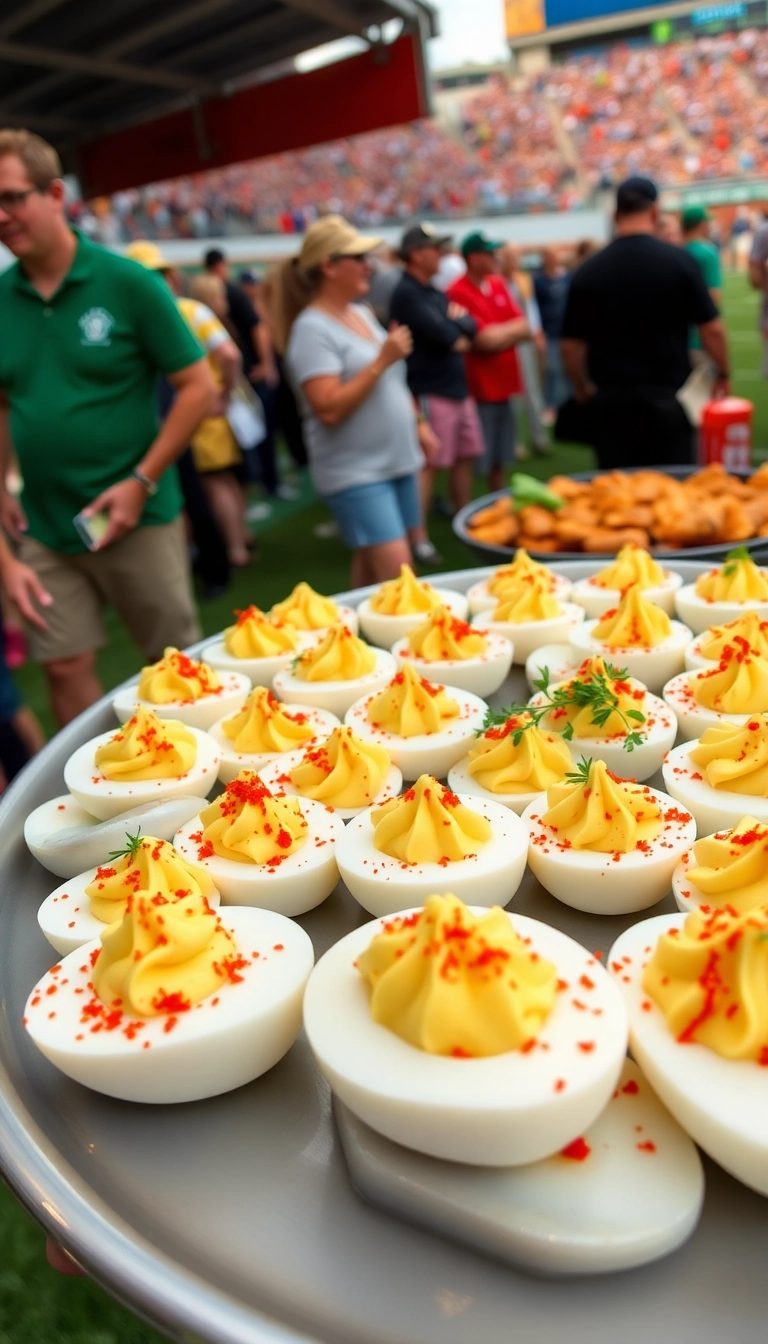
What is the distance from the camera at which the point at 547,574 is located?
8.25ft

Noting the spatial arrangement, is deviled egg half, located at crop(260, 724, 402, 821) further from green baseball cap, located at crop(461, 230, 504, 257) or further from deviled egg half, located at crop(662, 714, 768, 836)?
green baseball cap, located at crop(461, 230, 504, 257)

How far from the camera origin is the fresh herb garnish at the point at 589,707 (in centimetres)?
165

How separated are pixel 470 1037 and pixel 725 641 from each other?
4.08 ft

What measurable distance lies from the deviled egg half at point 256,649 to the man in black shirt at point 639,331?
249 centimetres

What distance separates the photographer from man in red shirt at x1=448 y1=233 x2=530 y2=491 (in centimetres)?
595

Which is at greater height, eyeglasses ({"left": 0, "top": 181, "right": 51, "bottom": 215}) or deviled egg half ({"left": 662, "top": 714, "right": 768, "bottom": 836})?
eyeglasses ({"left": 0, "top": 181, "right": 51, "bottom": 215})

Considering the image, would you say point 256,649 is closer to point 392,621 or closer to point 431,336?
point 392,621

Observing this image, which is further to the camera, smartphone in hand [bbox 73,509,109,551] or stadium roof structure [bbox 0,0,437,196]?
stadium roof structure [bbox 0,0,437,196]

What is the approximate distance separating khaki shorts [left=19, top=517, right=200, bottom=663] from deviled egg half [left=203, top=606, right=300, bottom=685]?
766mm

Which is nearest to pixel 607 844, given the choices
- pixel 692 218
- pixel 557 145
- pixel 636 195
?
pixel 636 195

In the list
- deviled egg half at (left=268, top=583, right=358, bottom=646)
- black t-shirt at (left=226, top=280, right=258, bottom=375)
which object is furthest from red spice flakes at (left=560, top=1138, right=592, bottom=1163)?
black t-shirt at (left=226, top=280, right=258, bottom=375)

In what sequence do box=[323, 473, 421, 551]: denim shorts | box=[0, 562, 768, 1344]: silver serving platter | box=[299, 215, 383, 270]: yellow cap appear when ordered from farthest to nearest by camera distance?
1. box=[323, 473, 421, 551]: denim shorts
2. box=[299, 215, 383, 270]: yellow cap
3. box=[0, 562, 768, 1344]: silver serving platter

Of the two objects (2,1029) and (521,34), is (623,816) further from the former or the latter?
(521,34)

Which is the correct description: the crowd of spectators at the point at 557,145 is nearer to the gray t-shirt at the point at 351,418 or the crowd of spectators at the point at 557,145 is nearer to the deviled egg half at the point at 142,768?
the gray t-shirt at the point at 351,418
